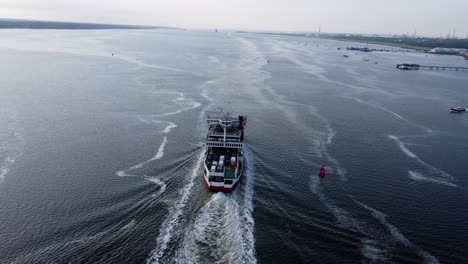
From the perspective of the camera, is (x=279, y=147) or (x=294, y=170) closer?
(x=294, y=170)

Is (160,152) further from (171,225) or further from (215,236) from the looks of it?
(215,236)

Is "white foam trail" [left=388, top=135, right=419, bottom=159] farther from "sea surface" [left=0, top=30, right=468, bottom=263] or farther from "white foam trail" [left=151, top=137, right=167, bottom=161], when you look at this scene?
"white foam trail" [left=151, top=137, right=167, bottom=161]

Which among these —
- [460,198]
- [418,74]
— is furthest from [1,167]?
[418,74]

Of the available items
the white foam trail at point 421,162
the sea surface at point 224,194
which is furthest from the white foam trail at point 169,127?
the white foam trail at point 421,162

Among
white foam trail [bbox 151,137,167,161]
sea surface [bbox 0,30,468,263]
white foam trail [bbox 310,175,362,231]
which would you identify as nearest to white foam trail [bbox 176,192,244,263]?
sea surface [bbox 0,30,468,263]

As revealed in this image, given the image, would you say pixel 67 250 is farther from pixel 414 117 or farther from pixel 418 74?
pixel 418 74
